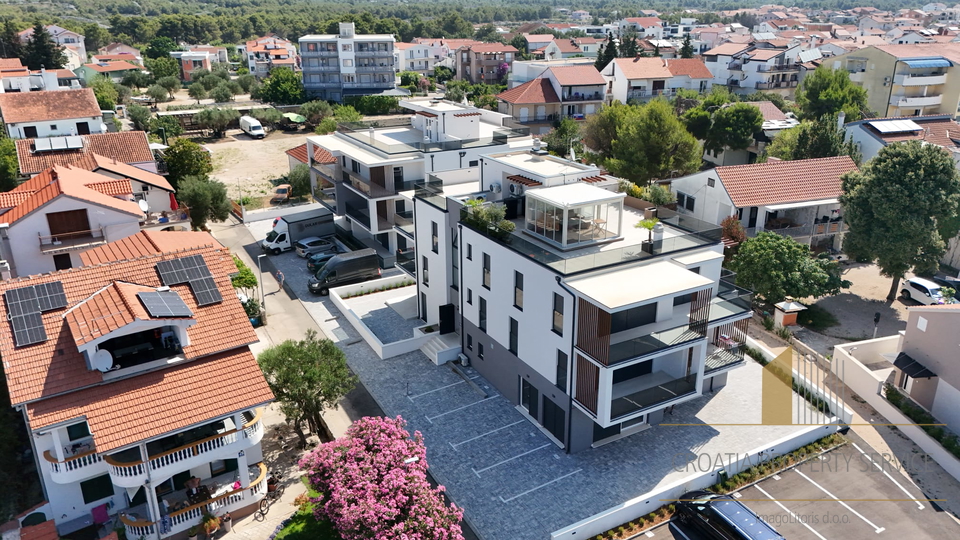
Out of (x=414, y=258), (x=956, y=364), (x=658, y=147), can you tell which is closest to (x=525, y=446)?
(x=414, y=258)

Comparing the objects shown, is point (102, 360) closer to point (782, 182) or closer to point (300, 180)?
point (300, 180)

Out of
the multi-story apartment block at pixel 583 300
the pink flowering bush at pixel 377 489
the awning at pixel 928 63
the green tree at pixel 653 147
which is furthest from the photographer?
the awning at pixel 928 63

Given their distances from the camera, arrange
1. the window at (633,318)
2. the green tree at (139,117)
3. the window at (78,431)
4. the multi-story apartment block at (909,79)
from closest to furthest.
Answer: the window at (78,431), the window at (633,318), the multi-story apartment block at (909,79), the green tree at (139,117)

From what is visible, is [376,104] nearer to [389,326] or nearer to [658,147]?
[658,147]

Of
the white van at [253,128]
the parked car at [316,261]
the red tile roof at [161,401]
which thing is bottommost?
the parked car at [316,261]

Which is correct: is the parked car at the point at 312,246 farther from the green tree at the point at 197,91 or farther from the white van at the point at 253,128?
the green tree at the point at 197,91

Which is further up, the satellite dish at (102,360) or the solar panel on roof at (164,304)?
the solar panel on roof at (164,304)

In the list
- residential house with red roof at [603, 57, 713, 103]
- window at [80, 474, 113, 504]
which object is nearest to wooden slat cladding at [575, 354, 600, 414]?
window at [80, 474, 113, 504]

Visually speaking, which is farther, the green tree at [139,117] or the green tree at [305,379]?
the green tree at [139,117]

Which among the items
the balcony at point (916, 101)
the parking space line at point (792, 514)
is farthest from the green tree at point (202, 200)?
the balcony at point (916, 101)
